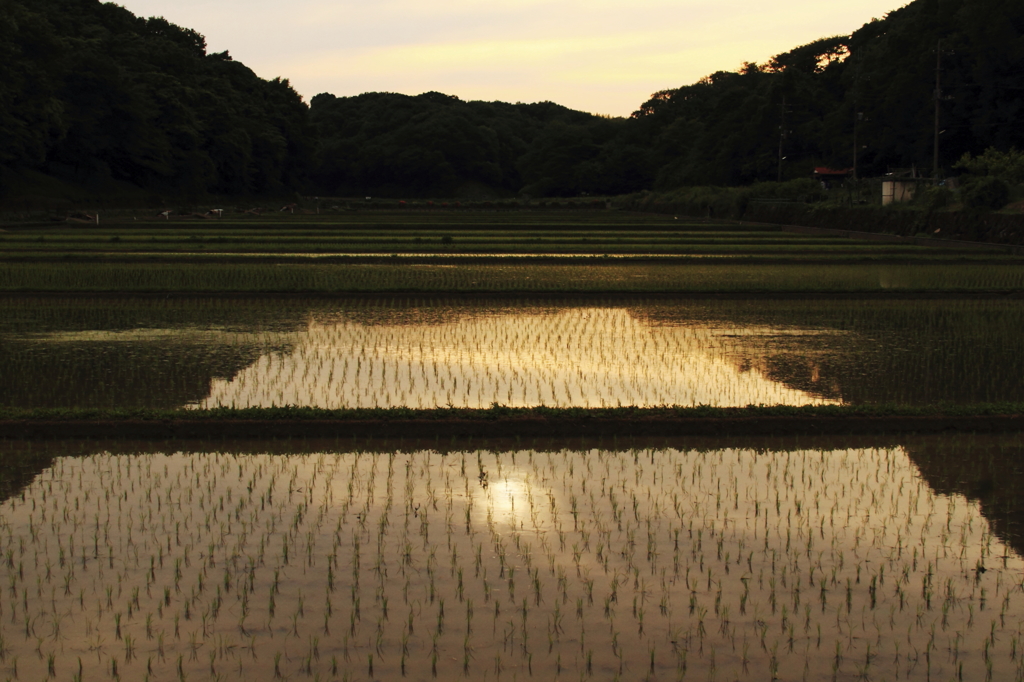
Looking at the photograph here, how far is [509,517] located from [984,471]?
11.6 feet

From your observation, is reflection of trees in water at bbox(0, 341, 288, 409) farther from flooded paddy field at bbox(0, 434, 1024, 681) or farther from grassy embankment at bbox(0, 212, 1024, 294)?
grassy embankment at bbox(0, 212, 1024, 294)

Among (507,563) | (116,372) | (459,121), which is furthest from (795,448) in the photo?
(459,121)

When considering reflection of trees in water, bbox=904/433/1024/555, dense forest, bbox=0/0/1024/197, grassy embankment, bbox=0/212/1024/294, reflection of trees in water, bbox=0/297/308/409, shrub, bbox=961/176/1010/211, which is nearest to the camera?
reflection of trees in water, bbox=904/433/1024/555

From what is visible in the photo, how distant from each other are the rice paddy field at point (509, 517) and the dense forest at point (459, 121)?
35.3 m

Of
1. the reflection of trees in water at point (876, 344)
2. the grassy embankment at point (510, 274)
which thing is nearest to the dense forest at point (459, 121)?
the grassy embankment at point (510, 274)

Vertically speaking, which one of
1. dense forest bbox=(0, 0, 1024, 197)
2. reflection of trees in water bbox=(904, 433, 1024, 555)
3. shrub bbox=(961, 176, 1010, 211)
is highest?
dense forest bbox=(0, 0, 1024, 197)

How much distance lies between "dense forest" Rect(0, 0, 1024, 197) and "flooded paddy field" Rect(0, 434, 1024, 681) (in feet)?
128

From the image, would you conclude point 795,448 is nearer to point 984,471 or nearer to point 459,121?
point 984,471

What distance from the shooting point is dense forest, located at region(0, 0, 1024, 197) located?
4575 centimetres

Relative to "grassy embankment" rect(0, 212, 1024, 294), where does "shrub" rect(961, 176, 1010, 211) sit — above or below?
above

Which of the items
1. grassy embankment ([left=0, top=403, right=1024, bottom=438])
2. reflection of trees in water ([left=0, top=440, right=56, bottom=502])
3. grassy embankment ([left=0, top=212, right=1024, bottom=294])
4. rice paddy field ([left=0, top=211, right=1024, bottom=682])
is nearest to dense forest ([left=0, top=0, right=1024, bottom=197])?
grassy embankment ([left=0, top=212, right=1024, bottom=294])

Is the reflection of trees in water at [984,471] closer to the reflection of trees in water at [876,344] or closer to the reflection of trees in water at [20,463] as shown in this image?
the reflection of trees in water at [876,344]

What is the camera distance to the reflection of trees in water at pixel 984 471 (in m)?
5.74

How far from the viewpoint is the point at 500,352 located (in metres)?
11.3
